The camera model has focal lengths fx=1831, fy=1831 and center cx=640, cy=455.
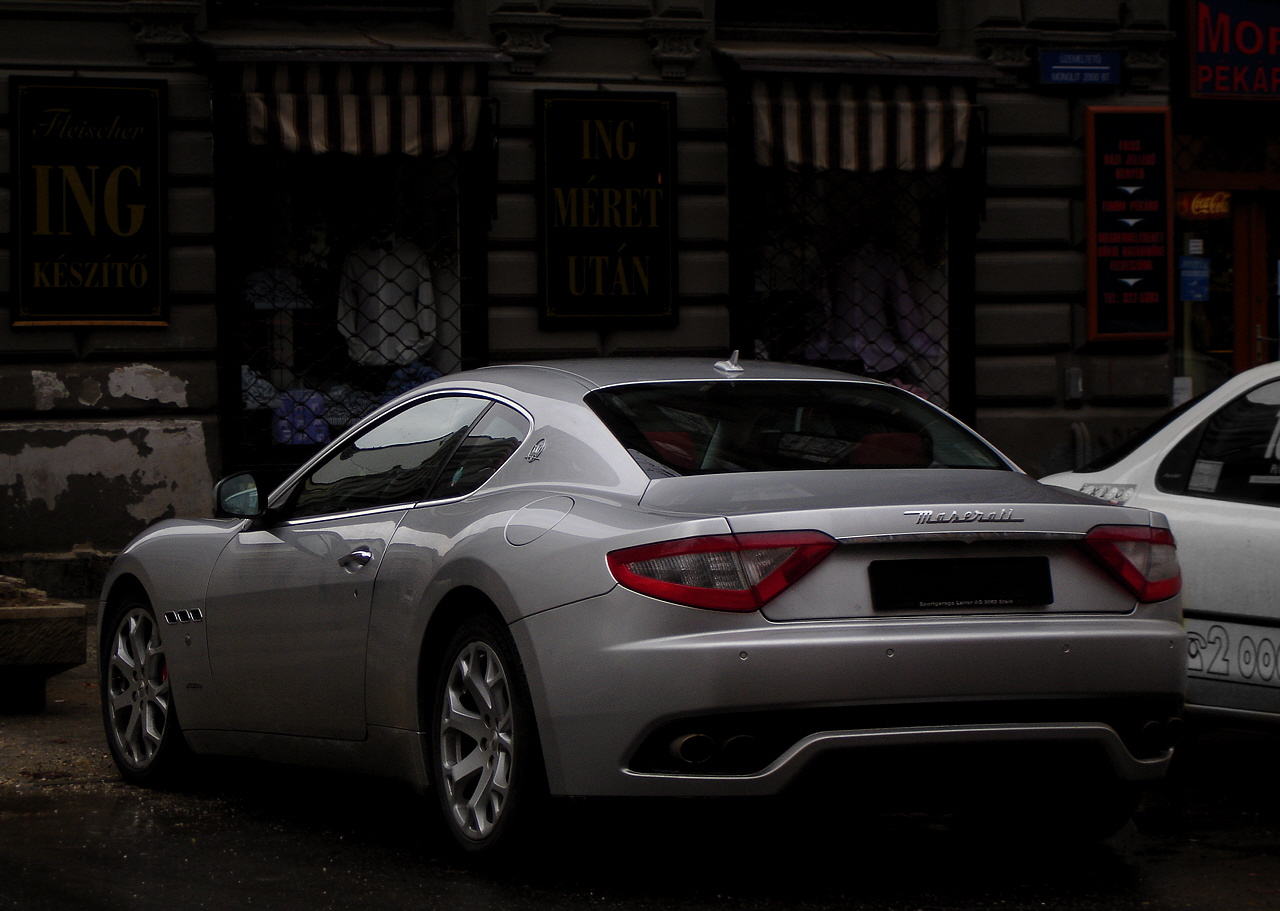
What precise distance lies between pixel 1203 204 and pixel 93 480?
8.90 meters

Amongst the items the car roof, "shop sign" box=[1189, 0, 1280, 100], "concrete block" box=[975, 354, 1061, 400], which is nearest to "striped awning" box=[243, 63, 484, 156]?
"concrete block" box=[975, 354, 1061, 400]

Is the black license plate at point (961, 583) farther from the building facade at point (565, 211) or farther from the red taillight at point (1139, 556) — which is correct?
the building facade at point (565, 211)

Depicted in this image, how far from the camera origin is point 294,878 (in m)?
4.64

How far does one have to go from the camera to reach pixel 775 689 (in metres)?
4.07

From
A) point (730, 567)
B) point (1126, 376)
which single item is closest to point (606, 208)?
point (1126, 376)

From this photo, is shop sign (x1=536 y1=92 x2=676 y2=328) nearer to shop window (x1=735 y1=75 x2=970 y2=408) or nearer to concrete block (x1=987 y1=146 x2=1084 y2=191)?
shop window (x1=735 y1=75 x2=970 y2=408)

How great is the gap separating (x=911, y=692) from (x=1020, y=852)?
105 cm

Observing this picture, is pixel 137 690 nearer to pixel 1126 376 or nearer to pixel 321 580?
pixel 321 580

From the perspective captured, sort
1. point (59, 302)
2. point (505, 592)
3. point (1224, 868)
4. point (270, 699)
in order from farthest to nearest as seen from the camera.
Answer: point (59, 302) → point (270, 699) → point (1224, 868) → point (505, 592)

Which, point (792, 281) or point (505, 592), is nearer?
point (505, 592)

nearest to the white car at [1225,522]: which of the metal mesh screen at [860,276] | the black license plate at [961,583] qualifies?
the black license plate at [961,583]

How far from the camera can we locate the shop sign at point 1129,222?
550 inches

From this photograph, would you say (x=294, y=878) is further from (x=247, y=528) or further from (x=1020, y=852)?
(x=1020, y=852)

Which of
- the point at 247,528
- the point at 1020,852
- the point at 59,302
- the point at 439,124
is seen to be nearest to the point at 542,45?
the point at 439,124
